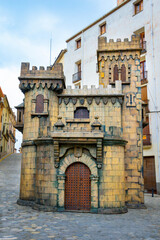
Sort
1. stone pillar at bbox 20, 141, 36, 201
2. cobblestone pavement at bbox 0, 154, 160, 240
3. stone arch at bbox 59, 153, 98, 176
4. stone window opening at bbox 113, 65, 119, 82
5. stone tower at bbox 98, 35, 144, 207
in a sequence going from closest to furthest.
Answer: cobblestone pavement at bbox 0, 154, 160, 240, stone arch at bbox 59, 153, 98, 176, stone pillar at bbox 20, 141, 36, 201, stone tower at bbox 98, 35, 144, 207, stone window opening at bbox 113, 65, 119, 82

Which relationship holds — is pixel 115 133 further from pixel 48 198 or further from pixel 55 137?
pixel 48 198

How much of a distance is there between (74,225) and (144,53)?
2102cm

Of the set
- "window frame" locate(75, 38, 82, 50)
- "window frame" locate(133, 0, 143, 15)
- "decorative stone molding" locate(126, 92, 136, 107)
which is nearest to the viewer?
"decorative stone molding" locate(126, 92, 136, 107)

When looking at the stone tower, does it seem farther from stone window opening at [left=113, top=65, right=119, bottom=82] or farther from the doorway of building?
the doorway of building

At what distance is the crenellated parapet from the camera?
1702cm

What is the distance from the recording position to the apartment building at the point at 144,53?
971 inches

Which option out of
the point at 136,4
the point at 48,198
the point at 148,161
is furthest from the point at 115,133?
the point at 136,4

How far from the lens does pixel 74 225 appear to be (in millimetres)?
10695

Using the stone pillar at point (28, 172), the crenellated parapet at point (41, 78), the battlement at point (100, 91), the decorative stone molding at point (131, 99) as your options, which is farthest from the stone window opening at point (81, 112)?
the stone pillar at point (28, 172)

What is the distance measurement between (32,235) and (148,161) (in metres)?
18.2

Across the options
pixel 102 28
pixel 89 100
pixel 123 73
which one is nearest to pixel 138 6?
pixel 102 28

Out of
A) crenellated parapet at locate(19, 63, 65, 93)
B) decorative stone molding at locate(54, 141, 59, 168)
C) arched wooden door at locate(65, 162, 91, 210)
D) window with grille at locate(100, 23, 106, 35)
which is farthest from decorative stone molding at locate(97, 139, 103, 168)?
window with grille at locate(100, 23, 106, 35)

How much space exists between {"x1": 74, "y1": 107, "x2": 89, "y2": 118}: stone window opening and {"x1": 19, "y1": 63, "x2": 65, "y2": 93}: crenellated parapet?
1.82 metres

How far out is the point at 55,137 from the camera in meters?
14.2
